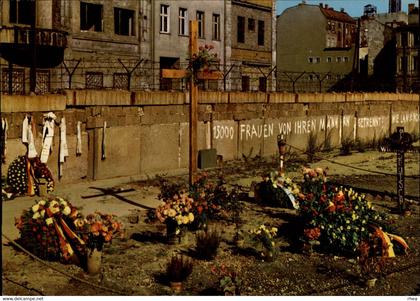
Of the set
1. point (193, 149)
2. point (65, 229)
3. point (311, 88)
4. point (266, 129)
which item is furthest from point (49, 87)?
point (311, 88)

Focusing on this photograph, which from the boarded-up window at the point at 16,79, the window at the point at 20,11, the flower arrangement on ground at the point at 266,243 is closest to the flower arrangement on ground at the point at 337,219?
the flower arrangement on ground at the point at 266,243

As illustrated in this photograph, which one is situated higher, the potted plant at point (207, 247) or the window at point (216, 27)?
the window at point (216, 27)

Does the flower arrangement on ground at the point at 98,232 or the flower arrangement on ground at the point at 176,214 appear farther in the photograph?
the flower arrangement on ground at the point at 176,214

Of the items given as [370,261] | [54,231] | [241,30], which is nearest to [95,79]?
[241,30]

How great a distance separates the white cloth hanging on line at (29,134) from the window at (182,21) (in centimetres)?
A: 2226

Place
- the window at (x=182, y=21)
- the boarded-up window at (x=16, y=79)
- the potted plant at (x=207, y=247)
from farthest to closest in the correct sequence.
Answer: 1. the window at (x=182, y=21)
2. the boarded-up window at (x=16, y=79)
3. the potted plant at (x=207, y=247)

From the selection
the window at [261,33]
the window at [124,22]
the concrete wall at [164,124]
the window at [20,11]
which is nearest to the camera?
the concrete wall at [164,124]

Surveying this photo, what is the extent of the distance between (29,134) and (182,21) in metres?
23.0

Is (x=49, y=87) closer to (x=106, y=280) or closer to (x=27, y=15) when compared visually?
(x=27, y=15)

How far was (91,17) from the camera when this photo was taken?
31188 mm

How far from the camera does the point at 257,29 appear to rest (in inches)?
1670

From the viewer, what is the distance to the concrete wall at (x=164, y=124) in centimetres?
1636

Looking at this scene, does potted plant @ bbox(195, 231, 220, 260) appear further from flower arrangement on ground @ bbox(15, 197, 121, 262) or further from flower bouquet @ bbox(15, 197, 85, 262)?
flower bouquet @ bbox(15, 197, 85, 262)

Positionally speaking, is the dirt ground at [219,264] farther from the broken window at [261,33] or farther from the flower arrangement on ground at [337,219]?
the broken window at [261,33]
